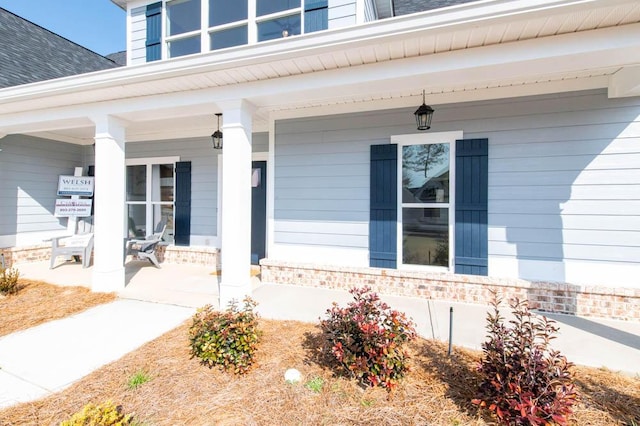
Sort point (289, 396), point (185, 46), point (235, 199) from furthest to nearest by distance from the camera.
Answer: point (185, 46) < point (235, 199) < point (289, 396)

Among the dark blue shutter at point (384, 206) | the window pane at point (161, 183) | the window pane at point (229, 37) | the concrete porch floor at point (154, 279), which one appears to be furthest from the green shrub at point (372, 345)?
the window pane at point (161, 183)

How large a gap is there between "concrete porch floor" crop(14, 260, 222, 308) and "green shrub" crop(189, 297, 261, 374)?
1310 millimetres

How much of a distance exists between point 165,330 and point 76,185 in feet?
17.8

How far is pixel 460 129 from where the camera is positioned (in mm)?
3910

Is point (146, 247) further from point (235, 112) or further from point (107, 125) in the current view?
point (235, 112)

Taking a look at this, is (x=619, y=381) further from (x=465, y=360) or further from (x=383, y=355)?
(x=383, y=355)

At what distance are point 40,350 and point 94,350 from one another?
0.50m

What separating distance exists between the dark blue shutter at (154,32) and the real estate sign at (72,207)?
3.56m

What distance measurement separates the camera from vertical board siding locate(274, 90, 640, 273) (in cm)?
336

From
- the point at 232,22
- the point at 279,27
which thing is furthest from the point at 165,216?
the point at 279,27

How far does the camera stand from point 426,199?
4.17 metres

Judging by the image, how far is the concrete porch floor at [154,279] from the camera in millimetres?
3992

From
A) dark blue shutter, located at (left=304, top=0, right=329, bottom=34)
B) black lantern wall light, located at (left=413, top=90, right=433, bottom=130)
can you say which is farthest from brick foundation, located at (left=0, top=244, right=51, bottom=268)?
black lantern wall light, located at (left=413, top=90, right=433, bottom=130)

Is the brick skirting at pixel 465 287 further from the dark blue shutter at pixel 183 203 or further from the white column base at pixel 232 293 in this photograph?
the dark blue shutter at pixel 183 203
